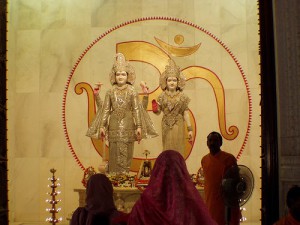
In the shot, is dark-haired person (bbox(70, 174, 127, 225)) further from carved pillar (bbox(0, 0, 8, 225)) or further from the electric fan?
carved pillar (bbox(0, 0, 8, 225))

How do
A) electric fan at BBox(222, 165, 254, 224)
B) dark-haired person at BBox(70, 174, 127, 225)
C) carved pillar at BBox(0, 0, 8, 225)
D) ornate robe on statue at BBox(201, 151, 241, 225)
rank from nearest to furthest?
dark-haired person at BBox(70, 174, 127, 225), electric fan at BBox(222, 165, 254, 224), carved pillar at BBox(0, 0, 8, 225), ornate robe on statue at BBox(201, 151, 241, 225)

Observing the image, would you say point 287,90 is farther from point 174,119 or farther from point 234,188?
point 174,119

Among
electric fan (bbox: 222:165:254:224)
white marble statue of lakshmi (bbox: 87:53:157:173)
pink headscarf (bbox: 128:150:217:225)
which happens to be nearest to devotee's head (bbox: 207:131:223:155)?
electric fan (bbox: 222:165:254:224)

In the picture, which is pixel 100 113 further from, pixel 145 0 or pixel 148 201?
pixel 148 201

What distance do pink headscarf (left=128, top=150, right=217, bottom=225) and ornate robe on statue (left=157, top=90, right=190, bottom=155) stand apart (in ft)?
19.3

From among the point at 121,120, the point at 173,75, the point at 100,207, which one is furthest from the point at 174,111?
the point at 100,207

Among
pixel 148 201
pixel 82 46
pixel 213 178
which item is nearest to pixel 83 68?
pixel 82 46

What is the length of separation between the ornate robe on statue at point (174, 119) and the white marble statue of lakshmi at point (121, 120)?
1.36 feet

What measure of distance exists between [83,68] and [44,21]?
1.30 m

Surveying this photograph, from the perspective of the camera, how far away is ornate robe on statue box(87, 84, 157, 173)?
9.37 meters

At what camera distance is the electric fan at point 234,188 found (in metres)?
5.34

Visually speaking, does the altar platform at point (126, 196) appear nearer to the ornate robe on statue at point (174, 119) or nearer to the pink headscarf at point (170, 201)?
the ornate robe on statue at point (174, 119)

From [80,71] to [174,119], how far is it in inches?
106

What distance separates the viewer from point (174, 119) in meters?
9.61
